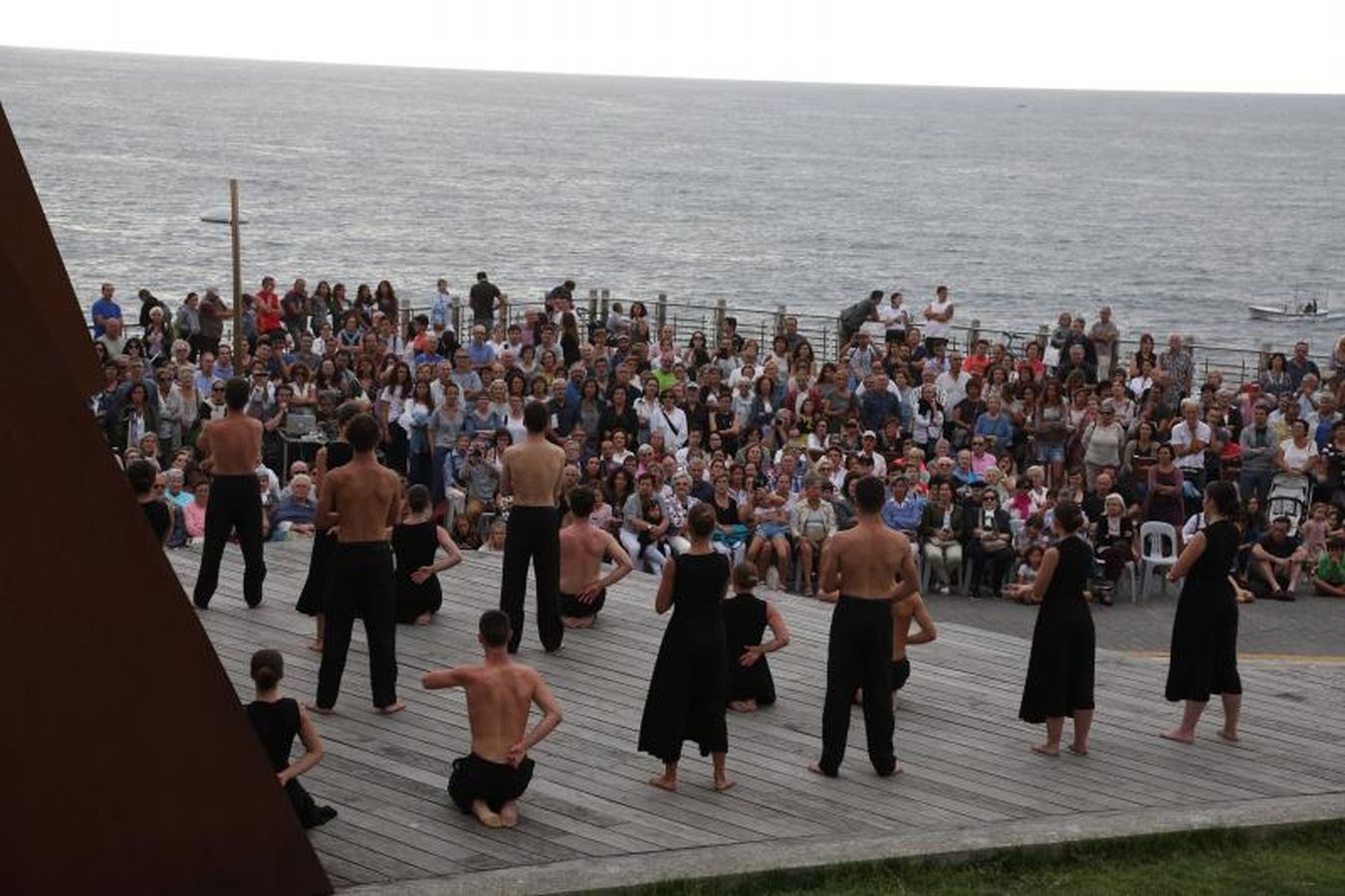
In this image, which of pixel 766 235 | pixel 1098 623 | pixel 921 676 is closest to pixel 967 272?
pixel 766 235

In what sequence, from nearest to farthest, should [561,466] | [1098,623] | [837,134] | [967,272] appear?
1. [561,466]
2. [1098,623]
3. [967,272]
4. [837,134]

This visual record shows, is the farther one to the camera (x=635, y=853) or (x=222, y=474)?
(x=222, y=474)

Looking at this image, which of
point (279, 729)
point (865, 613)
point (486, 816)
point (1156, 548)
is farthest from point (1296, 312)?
point (279, 729)

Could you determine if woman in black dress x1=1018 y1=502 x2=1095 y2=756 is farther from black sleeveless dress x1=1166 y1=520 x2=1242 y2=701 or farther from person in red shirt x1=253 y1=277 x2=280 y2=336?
person in red shirt x1=253 y1=277 x2=280 y2=336

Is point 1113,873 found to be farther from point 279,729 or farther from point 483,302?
point 483,302

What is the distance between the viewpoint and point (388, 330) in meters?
23.0

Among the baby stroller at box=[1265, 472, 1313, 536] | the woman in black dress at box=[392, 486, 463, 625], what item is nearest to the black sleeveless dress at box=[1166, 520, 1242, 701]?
the woman in black dress at box=[392, 486, 463, 625]

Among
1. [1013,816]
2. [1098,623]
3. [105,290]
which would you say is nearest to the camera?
[1013,816]

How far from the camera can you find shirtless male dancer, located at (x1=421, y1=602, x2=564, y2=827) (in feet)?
28.5

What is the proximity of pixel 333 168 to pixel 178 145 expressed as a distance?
16679 mm

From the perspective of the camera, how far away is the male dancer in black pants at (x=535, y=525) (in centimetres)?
1086

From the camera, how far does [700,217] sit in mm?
101250

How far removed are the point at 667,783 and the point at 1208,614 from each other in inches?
114

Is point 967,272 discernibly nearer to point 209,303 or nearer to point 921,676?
point 209,303
